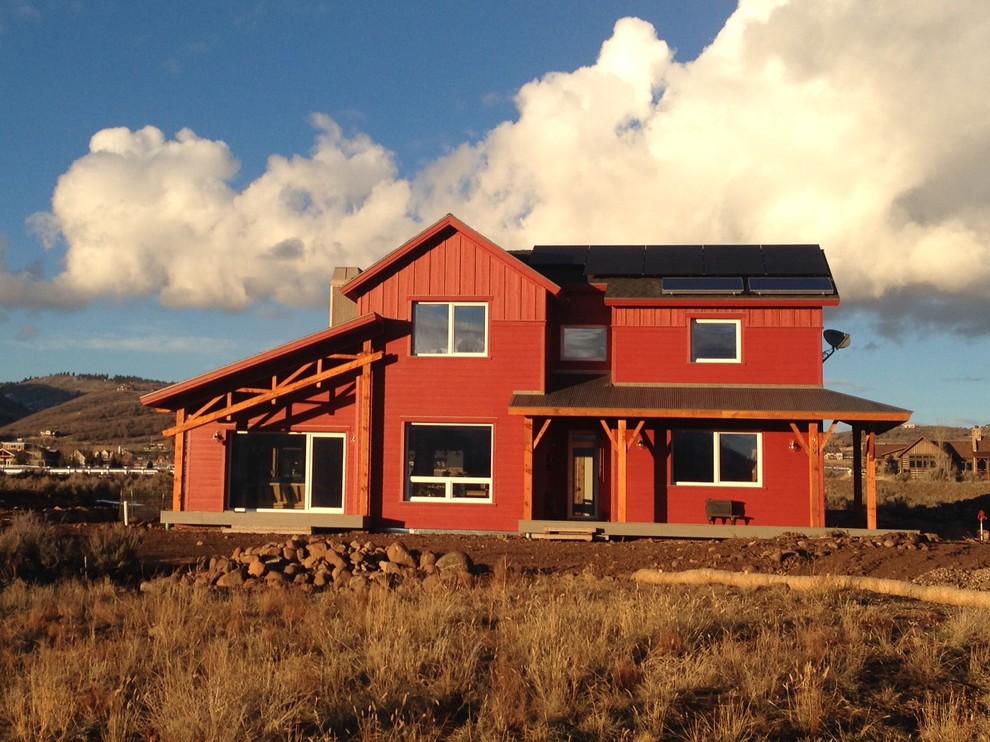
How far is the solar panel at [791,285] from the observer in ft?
71.3

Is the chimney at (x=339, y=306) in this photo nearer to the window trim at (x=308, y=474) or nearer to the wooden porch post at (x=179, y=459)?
the window trim at (x=308, y=474)

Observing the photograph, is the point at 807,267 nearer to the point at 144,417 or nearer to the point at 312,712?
the point at 312,712

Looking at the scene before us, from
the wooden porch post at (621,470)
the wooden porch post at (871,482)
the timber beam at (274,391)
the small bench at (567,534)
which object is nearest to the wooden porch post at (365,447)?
the timber beam at (274,391)

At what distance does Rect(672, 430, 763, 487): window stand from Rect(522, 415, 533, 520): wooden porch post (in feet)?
11.4

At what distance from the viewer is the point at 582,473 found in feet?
74.4

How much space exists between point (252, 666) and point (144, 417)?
11703 cm

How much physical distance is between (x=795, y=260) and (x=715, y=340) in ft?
10.4

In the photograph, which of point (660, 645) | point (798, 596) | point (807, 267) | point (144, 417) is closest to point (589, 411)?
point (807, 267)

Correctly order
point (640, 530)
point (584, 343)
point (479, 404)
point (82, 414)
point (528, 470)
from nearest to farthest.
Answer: point (640, 530)
point (528, 470)
point (479, 404)
point (584, 343)
point (82, 414)

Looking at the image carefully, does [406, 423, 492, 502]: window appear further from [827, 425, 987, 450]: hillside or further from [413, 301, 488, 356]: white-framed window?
[827, 425, 987, 450]: hillside

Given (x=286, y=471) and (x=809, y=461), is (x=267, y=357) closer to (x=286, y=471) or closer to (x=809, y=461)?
(x=286, y=471)

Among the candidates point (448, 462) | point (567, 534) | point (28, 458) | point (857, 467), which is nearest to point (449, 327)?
point (448, 462)

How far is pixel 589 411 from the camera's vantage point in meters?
20.0

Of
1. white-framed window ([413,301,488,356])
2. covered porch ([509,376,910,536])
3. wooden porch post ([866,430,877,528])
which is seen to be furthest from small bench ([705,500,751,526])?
white-framed window ([413,301,488,356])
